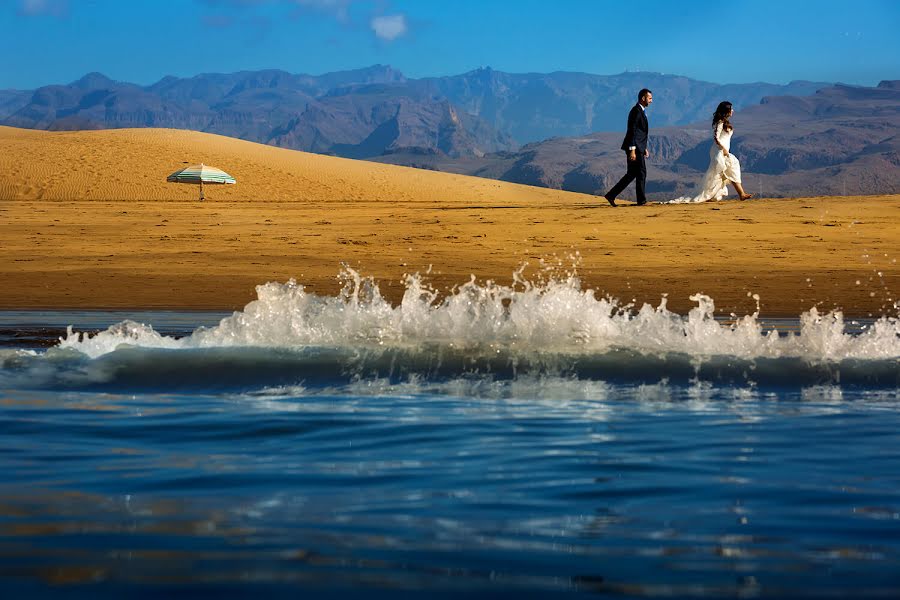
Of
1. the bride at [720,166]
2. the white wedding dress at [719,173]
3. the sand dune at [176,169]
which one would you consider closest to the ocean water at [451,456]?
the bride at [720,166]

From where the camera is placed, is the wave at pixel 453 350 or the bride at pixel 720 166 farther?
the bride at pixel 720 166

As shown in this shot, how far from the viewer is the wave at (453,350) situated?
770cm

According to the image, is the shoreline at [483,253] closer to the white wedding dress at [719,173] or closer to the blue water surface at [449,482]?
the white wedding dress at [719,173]

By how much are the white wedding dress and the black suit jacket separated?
110 cm

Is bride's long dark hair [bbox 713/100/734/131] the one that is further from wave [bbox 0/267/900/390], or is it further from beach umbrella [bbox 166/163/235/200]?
beach umbrella [bbox 166/163/235/200]

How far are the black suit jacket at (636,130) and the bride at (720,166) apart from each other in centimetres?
105

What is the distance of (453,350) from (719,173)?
36.9ft

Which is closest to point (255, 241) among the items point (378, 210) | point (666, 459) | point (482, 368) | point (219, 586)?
point (378, 210)

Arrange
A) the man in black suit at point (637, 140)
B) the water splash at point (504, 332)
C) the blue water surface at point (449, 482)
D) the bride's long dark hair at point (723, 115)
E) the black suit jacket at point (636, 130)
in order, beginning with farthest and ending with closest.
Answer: the bride's long dark hair at point (723, 115) → the black suit jacket at point (636, 130) → the man in black suit at point (637, 140) → the water splash at point (504, 332) → the blue water surface at point (449, 482)

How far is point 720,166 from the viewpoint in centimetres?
1833

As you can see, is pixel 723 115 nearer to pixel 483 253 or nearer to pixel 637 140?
pixel 637 140

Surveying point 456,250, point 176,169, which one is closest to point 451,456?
point 456,250

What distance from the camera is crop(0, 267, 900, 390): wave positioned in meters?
7.70

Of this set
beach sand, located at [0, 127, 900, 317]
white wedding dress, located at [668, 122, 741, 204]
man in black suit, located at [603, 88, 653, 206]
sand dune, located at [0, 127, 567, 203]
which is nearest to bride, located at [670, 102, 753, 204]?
white wedding dress, located at [668, 122, 741, 204]
